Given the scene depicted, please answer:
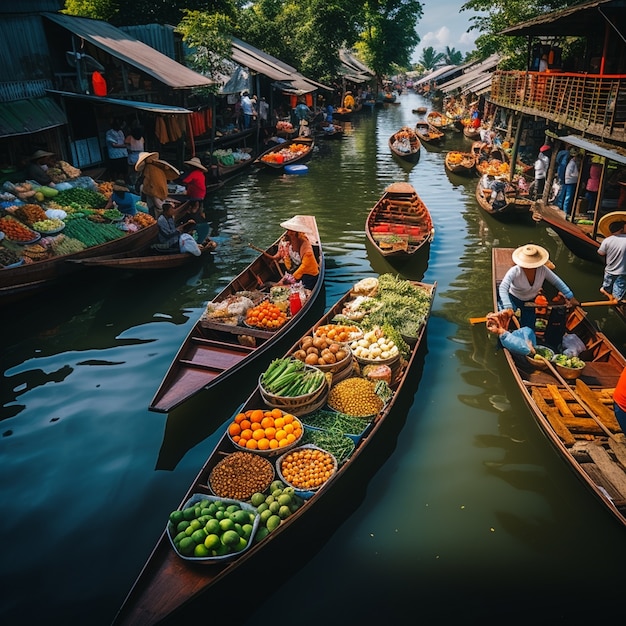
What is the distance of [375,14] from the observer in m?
55.8

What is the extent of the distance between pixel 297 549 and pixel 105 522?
2.27m

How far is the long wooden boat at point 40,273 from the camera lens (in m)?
9.59

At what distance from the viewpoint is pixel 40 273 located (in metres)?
10.0

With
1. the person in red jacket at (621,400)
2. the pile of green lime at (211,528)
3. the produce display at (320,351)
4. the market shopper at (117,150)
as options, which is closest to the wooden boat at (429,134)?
the market shopper at (117,150)

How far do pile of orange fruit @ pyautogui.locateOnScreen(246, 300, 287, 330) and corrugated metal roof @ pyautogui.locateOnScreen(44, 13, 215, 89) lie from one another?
1017 centimetres

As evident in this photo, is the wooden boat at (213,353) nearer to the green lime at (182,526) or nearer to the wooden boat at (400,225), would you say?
the green lime at (182,526)

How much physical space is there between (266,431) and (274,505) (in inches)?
44.4

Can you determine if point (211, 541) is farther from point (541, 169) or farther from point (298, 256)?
point (541, 169)

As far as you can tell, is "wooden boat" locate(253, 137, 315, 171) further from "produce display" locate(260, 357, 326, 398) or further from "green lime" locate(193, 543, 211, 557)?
"green lime" locate(193, 543, 211, 557)

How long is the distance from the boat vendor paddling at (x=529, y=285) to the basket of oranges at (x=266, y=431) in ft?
14.0

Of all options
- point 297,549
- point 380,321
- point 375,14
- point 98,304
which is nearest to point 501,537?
point 297,549

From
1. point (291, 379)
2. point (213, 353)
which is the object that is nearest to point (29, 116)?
point (213, 353)

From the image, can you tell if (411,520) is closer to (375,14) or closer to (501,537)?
(501,537)

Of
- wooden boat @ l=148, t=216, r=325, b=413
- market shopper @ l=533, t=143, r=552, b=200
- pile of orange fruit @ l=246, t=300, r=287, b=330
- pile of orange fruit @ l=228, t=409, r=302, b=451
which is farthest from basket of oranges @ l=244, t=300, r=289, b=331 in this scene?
market shopper @ l=533, t=143, r=552, b=200
